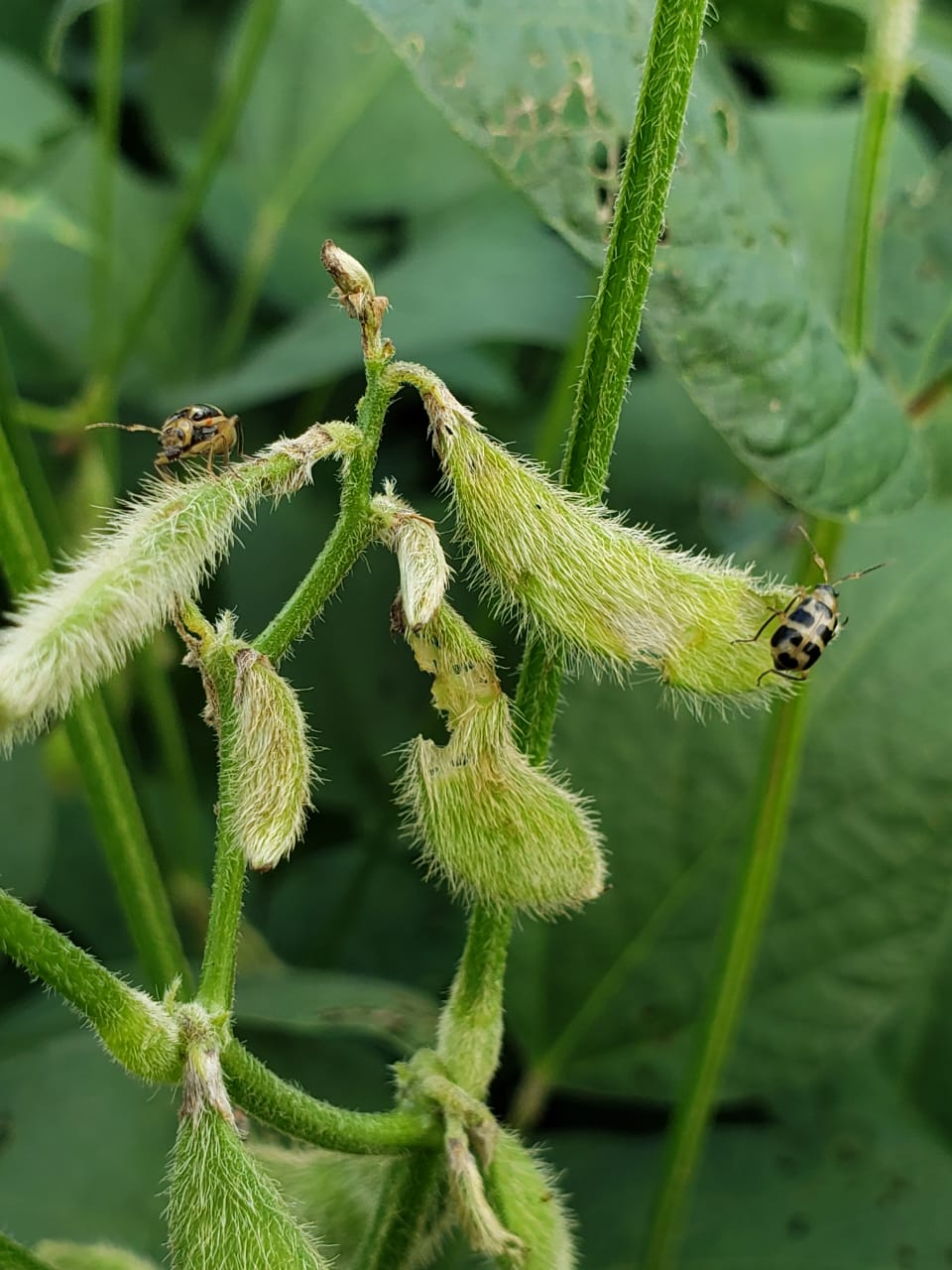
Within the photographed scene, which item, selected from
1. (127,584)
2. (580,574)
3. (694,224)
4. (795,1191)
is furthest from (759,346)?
(795,1191)

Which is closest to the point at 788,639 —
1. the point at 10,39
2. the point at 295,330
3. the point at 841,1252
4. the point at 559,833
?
the point at 559,833

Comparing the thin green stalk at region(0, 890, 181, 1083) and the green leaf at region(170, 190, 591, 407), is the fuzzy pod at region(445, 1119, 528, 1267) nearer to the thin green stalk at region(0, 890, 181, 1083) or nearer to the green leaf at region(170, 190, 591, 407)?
the thin green stalk at region(0, 890, 181, 1083)

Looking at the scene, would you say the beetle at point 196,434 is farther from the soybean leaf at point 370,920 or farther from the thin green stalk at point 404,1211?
the soybean leaf at point 370,920

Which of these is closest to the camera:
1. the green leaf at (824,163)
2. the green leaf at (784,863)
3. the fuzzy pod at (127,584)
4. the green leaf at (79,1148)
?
the fuzzy pod at (127,584)

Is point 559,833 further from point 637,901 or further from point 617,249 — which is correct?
point 637,901

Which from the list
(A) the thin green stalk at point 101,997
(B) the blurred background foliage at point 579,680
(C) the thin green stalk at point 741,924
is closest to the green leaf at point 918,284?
(B) the blurred background foliage at point 579,680

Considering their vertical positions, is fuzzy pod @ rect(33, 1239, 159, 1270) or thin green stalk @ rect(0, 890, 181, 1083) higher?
thin green stalk @ rect(0, 890, 181, 1083)

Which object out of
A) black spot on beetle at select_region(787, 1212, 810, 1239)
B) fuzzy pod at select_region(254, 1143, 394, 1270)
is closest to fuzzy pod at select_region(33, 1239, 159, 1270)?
fuzzy pod at select_region(254, 1143, 394, 1270)
